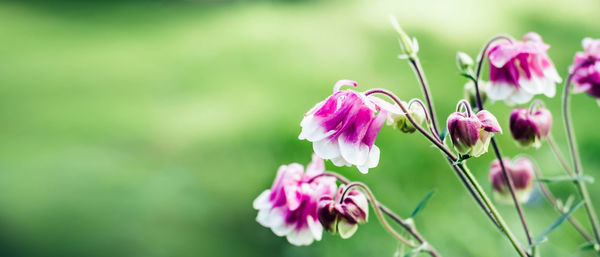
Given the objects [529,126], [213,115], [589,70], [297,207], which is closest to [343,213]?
[297,207]

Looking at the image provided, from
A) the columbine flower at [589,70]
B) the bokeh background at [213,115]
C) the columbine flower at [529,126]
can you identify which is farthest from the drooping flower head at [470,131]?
the bokeh background at [213,115]

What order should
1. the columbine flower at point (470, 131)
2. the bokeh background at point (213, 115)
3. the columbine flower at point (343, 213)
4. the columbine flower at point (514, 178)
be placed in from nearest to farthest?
1. the columbine flower at point (470, 131)
2. the columbine flower at point (343, 213)
3. the columbine flower at point (514, 178)
4. the bokeh background at point (213, 115)

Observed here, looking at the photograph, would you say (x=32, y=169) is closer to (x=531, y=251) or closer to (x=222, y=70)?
(x=222, y=70)

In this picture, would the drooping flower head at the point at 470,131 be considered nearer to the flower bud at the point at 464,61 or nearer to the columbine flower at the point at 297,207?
the flower bud at the point at 464,61

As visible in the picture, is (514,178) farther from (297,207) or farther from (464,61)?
(297,207)

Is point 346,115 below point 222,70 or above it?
below

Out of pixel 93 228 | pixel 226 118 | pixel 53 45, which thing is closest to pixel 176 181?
pixel 93 228

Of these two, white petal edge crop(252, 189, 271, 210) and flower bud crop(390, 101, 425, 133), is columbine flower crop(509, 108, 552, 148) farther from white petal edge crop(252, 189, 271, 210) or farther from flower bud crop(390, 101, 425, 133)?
white petal edge crop(252, 189, 271, 210)
